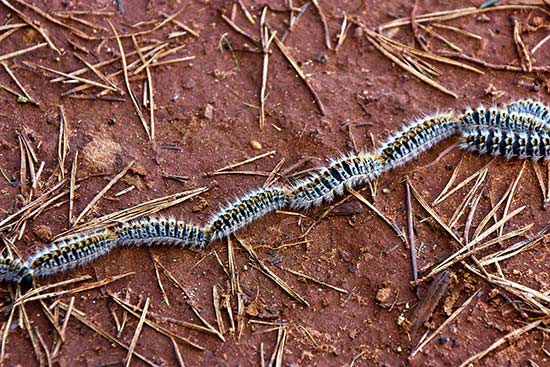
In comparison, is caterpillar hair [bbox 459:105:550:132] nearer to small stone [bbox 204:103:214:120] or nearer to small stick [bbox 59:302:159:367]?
small stone [bbox 204:103:214:120]

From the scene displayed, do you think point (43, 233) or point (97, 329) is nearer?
point (97, 329)

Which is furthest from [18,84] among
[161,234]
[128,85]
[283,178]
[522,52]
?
[522,52]

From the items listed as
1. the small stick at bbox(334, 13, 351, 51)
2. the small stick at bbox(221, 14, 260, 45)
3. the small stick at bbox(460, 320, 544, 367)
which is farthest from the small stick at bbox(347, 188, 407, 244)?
the small stick at bbox(221, 14, 260, 45)

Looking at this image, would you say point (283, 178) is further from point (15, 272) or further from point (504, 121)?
point (15, 272)

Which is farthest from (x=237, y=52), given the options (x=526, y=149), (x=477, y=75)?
(x=526, y=149)

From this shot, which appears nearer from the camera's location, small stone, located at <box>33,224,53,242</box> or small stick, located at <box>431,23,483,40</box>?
small stone, located at <box>33,224,53,242</box>

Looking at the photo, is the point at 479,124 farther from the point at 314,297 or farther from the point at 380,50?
the point at 314,297
